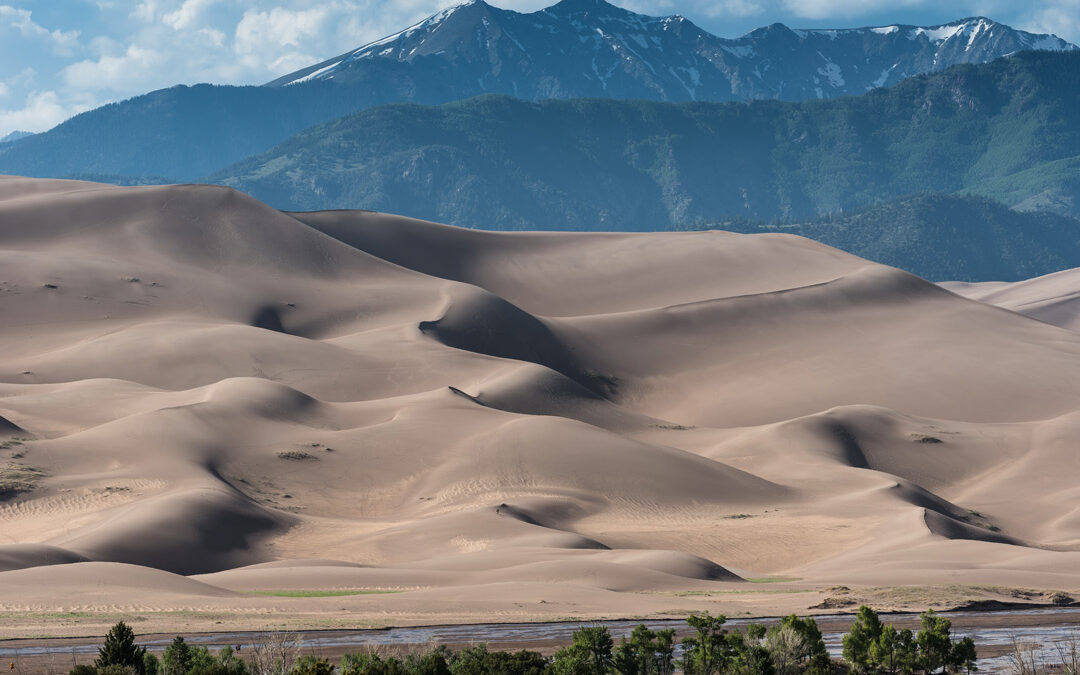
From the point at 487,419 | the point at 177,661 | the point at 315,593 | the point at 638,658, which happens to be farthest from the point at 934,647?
the point at 487,419

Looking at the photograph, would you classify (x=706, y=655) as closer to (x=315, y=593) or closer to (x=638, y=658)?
(x=638, y=658)

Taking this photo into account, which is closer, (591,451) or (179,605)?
(179,605)

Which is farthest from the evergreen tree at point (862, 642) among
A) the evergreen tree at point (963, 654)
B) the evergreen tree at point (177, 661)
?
the evergreen tree at point (177, 661)

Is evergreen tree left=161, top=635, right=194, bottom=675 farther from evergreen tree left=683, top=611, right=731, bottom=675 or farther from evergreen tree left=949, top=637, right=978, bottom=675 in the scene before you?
evergreen tree left=949, top=637, right=978, bottom=675

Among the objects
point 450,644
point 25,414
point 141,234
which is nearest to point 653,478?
point 25,414

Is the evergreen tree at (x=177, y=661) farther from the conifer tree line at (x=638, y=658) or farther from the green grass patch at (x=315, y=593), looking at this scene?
the green grass patch at (x=315, y=593)

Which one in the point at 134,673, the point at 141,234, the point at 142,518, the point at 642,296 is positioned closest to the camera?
the point at 134,673

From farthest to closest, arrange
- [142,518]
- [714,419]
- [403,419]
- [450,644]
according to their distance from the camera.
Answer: [714,419], [403,419], [142,518], [450,644]

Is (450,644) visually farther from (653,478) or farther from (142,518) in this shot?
(653,478)

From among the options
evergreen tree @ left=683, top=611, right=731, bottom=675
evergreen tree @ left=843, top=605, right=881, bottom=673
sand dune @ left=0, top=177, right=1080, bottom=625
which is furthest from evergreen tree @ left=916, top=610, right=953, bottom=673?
sand dune @ left=0, top=177, right=1080, bottom=625

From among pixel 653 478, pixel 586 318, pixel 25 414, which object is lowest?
pixel 653 478
